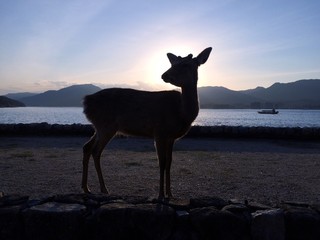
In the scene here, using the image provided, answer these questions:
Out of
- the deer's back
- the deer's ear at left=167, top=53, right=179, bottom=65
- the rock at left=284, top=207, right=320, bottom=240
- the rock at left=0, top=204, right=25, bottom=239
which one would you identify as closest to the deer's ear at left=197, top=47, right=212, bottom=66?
the deer's ear at left=167, top=53, right=179, bottom=65

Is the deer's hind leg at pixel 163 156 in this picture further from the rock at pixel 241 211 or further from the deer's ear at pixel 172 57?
the rock at pixel 241 211

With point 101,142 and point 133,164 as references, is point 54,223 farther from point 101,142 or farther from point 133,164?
point 133,164

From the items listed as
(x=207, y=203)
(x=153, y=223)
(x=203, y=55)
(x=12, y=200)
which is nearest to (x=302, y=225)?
(x=207, y=203)

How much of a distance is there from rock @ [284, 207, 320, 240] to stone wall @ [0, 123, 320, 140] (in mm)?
15044

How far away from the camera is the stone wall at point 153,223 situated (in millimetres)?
4762

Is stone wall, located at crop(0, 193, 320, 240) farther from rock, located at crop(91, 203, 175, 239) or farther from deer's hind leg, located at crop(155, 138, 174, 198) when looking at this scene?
deer's hind leg, located at crop(155, 138, 174, 198)

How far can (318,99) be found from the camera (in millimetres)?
173375

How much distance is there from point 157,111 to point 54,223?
2.88 m

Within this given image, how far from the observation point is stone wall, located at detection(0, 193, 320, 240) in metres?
4.76

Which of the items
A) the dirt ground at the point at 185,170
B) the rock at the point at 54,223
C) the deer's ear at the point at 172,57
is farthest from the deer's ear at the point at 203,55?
the rock at the point at 54,223

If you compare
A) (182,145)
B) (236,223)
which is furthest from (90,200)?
(182,145)

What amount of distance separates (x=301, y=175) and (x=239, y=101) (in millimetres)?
169535

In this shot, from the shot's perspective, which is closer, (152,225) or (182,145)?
(152,225)

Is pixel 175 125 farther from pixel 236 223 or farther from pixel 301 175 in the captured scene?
pixel 301 175
